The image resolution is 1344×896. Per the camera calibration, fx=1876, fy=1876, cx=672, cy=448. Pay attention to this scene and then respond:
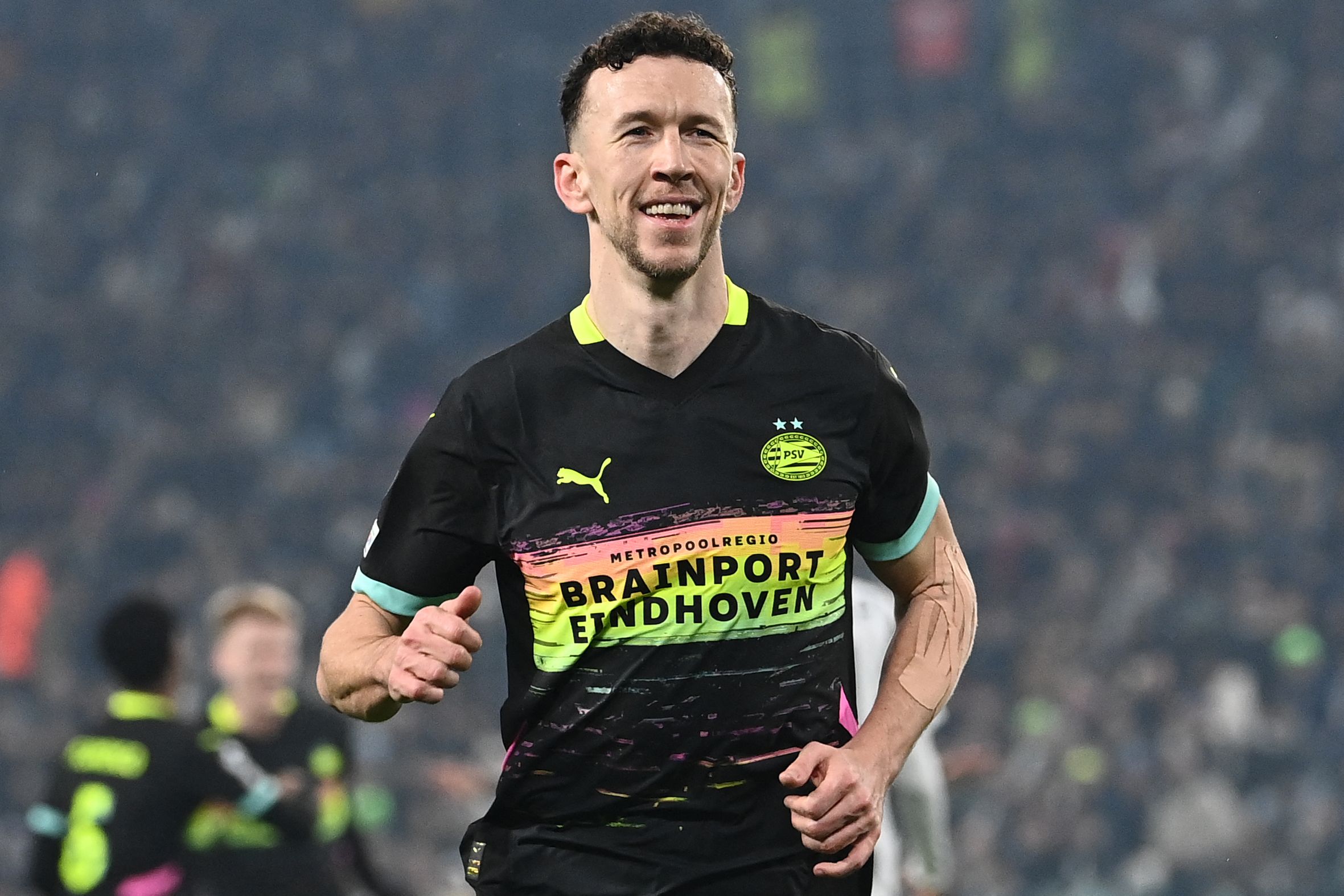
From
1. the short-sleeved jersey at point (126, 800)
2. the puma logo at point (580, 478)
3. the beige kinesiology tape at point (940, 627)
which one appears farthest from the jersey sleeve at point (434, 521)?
the short-sleeved jersey at point (126, 800)

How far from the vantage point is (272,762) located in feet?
18.9

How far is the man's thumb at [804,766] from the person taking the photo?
97.4 inches

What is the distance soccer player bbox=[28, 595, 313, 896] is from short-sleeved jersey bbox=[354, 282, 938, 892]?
114 inches

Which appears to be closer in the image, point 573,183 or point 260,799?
point 573,183

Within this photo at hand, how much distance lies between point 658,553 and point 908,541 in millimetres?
478

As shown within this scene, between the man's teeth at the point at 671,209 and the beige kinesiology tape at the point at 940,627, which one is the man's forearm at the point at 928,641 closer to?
the beige kinesiology tape at the point at 940,627

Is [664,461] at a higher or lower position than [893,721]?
higher

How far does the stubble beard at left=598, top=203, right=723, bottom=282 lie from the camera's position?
263cm

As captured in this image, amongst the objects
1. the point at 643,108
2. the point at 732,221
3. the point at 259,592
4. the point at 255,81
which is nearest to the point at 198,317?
the point at 255,81

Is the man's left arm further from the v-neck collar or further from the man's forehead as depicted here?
the man's forehead

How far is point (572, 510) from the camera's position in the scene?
2.62 metres

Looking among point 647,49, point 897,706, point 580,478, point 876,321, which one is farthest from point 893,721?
point 876,321

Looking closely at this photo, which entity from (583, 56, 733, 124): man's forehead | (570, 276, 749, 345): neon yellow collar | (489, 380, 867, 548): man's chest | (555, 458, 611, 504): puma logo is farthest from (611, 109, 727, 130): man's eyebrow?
(555, 458, 611, 504): puma logo

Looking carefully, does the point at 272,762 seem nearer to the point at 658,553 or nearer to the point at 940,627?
the point at 940,627
